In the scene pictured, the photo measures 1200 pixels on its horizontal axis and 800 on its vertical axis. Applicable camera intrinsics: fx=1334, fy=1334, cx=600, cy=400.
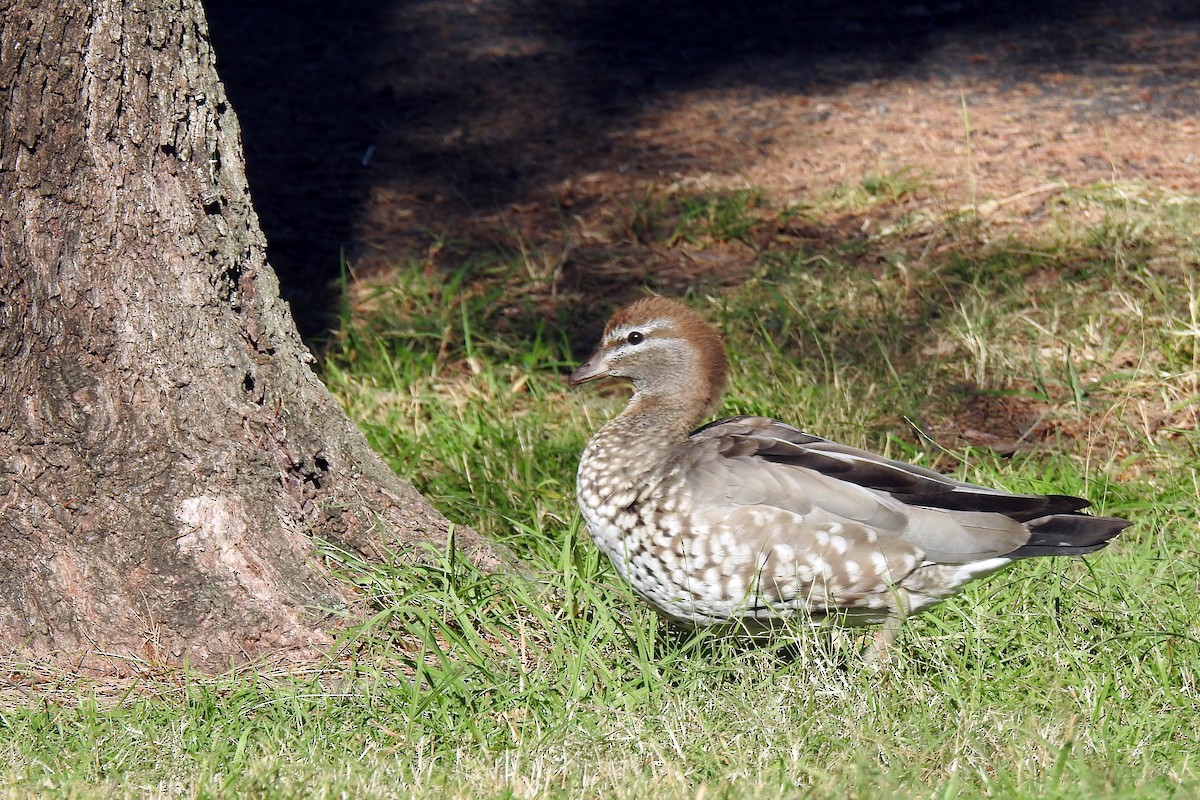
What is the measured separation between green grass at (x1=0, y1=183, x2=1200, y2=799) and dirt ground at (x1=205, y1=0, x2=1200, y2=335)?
875 millimetres

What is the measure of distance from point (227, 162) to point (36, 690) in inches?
63.4

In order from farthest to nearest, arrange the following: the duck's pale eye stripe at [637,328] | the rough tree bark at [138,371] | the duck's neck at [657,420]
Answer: the duck's pale eye stripe at [637,328] < the duck's neck at [657,420] < the rough tree bark at [138,371]

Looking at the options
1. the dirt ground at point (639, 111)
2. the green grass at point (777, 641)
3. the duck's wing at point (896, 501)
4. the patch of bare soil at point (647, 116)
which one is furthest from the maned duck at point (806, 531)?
the dirt ground at point (639, 111)

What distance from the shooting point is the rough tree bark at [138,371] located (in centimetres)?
371

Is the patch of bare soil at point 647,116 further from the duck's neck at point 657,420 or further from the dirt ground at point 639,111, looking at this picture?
the duck's neck at point 657,420

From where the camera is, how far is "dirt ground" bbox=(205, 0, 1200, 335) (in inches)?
290

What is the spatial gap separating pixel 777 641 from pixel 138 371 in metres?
1.98

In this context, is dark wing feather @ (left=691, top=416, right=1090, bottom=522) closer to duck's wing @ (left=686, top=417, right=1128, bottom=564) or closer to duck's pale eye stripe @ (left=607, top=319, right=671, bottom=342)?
duck's wing @ (left=686, top=417, right=1128, bottom=564)

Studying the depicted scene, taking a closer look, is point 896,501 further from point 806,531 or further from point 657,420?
point 657,420

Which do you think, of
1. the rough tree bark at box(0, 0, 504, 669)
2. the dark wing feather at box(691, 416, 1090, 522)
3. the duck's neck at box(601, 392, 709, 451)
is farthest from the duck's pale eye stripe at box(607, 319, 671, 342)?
the rough tree bark at box(0, 0, 504, 669)

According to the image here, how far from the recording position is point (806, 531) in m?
3.79

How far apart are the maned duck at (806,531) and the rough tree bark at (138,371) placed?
0.95 m

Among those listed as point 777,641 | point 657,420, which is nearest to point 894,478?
point 777,641

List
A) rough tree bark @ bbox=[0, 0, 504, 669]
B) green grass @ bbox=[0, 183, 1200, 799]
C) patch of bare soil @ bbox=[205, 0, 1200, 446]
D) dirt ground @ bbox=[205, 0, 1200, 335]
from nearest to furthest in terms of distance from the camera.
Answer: green grass @ bbox=[0, 183, 1200, 799] < rough tree bark @ bbox=[0, 0, 504, 669] < patch of bare soil @ bbox=[205, 0, 1200, 446] < dirt ground @ bbox=[205, 0, 1200, 335]
